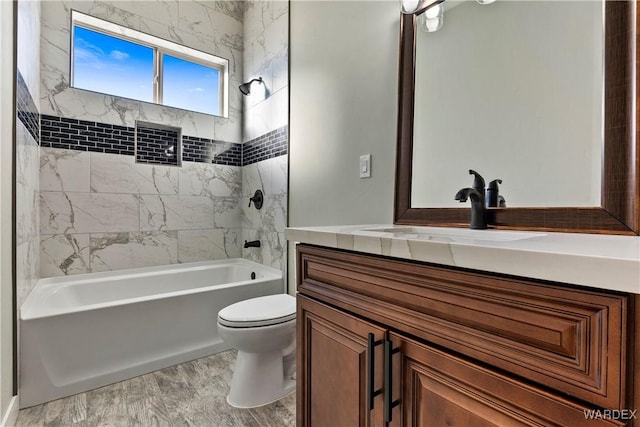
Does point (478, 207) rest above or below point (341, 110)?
below

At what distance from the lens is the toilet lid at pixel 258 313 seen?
1570mm

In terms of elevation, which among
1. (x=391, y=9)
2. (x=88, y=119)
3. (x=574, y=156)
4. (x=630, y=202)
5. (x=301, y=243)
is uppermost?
(x=391, y=9)

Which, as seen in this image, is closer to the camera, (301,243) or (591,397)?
(591,397)

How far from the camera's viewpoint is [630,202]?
82 cm

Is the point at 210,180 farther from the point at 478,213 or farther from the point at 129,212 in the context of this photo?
the point at 478,213

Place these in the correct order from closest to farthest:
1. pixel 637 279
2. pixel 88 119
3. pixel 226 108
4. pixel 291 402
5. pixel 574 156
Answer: pixel 637 279 < pixel 574 156 < pixel 291 402 < pixel 88 119 < pixel 226 108

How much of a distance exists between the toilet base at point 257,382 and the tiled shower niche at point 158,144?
188 centimetres

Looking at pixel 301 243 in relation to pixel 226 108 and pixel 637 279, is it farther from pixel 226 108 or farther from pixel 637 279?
pixel 226 108

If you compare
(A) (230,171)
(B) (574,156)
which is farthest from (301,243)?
(A) (230,171)

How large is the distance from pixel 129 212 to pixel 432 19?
101 inches

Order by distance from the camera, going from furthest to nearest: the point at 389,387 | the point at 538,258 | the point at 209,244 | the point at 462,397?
the point at 209,244 < the point at 389,387 < the point at 462,397 < the point at 538,258

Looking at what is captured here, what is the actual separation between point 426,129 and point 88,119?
253cm

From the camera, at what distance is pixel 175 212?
109 inches

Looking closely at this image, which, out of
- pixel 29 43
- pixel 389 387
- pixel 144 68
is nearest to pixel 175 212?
pixel 144 68
